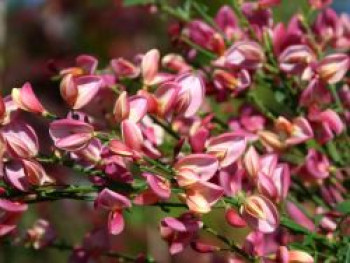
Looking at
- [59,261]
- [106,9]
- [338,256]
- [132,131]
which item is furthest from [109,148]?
[106,9]

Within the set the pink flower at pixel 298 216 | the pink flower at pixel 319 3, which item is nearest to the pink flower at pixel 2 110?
the pink flower at pixel 298 216

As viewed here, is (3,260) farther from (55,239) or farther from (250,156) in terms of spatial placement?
(250,156)

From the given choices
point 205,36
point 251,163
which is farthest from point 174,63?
point 251,163

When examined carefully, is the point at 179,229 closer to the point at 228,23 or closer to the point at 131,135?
the point at 131,135

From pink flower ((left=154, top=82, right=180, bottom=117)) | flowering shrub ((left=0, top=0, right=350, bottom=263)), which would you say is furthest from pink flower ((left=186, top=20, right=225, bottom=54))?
pink flower ((left=154, top=82, right=180, bottom=117))

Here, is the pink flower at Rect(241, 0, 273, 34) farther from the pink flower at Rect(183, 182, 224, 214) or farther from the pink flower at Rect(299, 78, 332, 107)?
the pink flower at Rect(183, 182, 224, 214)

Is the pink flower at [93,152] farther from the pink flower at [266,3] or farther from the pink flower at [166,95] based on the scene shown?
the pink flower at [266,3]

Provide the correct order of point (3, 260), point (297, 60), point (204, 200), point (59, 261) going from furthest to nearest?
point (59, 261) → point (3, 260) → point (297, 60) → point (204, 200)
